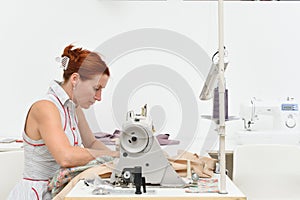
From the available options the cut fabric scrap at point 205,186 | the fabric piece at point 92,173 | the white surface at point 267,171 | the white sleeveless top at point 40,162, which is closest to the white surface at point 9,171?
the white sleeveless top at point 40,162

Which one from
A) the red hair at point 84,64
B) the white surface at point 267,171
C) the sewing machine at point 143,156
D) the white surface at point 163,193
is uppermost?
the red hair at point 84,64

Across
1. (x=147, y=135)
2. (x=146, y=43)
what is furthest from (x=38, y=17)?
(x=147, y=135)

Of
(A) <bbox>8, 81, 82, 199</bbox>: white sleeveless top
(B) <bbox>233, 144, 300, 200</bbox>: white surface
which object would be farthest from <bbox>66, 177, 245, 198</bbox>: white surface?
(B) <bbox>233, 144, 300, 200</bbox>: white surface

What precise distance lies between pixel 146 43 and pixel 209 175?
0.53 meters

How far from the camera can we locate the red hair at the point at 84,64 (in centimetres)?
166

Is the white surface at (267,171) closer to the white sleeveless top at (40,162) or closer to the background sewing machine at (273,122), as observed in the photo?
the background sewing machine at (273,122)

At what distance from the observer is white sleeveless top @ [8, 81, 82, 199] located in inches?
71.3

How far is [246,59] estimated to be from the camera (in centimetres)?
320

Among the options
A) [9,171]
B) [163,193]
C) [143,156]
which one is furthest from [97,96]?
[9,171]

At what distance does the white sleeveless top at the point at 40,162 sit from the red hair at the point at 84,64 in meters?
0.09

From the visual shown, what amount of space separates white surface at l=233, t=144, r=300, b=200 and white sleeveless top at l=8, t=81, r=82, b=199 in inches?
39.6

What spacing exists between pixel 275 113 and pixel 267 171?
0.56m

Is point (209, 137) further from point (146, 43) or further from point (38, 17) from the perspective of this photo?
point (38, 17)

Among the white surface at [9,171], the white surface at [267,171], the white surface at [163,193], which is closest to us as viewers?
the white surface at [163,193]
